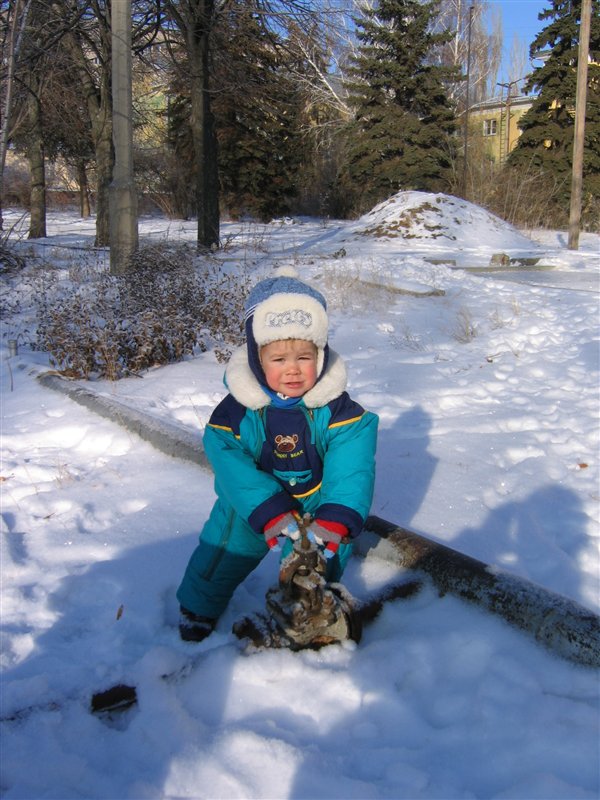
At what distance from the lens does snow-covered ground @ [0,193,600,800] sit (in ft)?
5.64

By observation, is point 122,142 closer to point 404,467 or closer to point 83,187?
point 404,467

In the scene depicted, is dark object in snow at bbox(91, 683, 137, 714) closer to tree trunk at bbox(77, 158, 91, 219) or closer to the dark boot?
the dark boot

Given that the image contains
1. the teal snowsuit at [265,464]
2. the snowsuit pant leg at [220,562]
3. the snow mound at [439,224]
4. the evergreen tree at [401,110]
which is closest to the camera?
the teal snowsuit at [265,464]

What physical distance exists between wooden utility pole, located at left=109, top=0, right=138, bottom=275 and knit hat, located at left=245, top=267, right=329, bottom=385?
6067 millimetres

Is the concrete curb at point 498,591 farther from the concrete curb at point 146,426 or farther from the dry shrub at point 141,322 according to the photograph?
the dry shrub at point 141,322

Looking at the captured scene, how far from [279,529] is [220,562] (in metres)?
0.33

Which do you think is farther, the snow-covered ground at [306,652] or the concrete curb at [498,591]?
the concrete curb at [498,591]

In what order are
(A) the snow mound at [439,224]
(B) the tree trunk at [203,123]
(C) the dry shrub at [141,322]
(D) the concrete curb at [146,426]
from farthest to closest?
(A) the snow mound at [439,224] → (B) the tree trunk at [203,123] → (C) the dry shrub at [141,322] → (D) the concrete curb at [146,426]

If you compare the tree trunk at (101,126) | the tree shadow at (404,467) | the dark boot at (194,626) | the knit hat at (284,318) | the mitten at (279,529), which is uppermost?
the tree trunk at (101,126)

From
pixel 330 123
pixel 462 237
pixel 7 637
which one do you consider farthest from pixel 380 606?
pixel 330 123

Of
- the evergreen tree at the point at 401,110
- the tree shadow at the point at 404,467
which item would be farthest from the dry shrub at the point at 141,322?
the evergreen tree at the point at 401,110

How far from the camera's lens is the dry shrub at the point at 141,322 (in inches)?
222

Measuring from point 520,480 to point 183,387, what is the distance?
8.43 feet

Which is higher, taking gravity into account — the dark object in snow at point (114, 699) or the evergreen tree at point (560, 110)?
the evergreen tree at point (560, 110)
